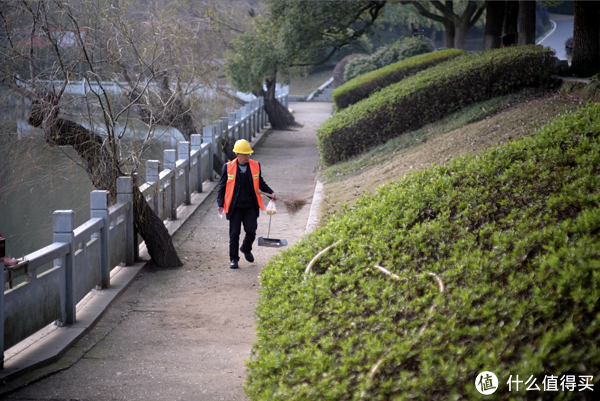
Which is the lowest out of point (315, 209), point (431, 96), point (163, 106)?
point (315, 209)

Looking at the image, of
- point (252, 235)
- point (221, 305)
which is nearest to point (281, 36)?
point (252, 235)

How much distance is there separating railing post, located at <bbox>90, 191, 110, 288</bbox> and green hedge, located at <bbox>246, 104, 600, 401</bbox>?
2990 mm

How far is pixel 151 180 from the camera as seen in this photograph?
30.6 ft

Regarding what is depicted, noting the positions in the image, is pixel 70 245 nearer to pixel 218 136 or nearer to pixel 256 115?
pixel 218 136

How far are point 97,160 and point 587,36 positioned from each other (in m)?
10.8

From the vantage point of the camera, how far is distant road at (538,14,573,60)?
109ft

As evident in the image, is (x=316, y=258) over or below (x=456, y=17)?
below

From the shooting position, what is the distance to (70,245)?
5902mm

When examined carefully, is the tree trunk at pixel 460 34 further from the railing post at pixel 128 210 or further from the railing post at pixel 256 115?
the railing post at pixel 128 210

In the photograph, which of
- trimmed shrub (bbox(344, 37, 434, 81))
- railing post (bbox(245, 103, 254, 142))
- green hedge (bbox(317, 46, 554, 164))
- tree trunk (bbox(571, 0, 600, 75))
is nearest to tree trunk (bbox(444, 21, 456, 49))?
trimmed shrub (bbox(344, 37, 434, 81))

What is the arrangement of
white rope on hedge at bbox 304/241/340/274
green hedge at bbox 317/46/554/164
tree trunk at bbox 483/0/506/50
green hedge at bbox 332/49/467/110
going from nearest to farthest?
white rope on hedge at bbox 304/241/340/274 → green hedge at bbox 317/46/554/164 → green hedge at bbox 332/49/467/110 → tree trunk at bbox 483/0/506/50

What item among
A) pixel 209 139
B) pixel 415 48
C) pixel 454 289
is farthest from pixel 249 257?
pixel 415 48

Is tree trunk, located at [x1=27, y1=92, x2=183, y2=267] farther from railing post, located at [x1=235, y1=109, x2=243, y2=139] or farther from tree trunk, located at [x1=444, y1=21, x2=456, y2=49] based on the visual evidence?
tree trunk, located at [x1=444, y1=21, x2=456, y2=49]

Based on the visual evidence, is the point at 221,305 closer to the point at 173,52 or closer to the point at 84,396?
the point at 84,396
